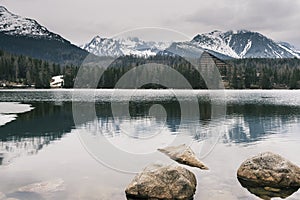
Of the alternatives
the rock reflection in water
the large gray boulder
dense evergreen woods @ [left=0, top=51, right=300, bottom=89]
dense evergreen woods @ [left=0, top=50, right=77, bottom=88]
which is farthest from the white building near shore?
the rock reflection in water

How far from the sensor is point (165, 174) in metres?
18.0

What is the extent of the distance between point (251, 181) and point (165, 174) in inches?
223

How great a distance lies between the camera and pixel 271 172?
19.8 m

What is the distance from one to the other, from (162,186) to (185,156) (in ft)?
26.2

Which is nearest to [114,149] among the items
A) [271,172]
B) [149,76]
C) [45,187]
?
[45,187]

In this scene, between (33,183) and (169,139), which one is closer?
(33,183)

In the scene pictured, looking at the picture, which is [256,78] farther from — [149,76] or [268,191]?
[268,191]

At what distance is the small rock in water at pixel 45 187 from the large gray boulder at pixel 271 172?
10.7 m

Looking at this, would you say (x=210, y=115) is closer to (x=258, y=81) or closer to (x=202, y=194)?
(x=202, y=194)

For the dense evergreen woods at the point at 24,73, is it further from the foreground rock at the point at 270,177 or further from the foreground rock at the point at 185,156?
the foreground rock at the point at 270,177

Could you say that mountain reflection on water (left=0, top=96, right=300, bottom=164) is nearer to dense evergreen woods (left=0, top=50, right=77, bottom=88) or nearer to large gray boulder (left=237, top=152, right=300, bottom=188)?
large gray boulder (left=237, top=152, right=300, bottom=188)

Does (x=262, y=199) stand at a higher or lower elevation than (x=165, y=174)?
lower

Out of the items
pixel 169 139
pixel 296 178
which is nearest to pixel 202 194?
pixel 296 178

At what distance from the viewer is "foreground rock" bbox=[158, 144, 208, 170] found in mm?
24228
